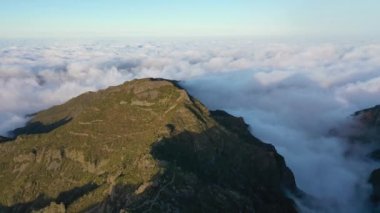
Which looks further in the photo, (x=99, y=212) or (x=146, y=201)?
(x=99, y=212)

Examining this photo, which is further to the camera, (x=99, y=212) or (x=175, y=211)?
(x=99, y=212)

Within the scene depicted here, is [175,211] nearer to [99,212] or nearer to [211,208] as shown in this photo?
[211,208]

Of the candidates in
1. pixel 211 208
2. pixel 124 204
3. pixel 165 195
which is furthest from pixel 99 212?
pixel 211 208

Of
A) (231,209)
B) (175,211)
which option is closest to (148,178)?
(175,211)

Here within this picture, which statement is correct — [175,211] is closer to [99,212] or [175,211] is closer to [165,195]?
[165,195]

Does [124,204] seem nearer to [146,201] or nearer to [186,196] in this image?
[146,201]

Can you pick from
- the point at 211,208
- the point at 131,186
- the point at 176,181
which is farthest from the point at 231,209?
the point at 131,186

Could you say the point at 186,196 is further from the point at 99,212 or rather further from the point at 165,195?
the point at 99,212
